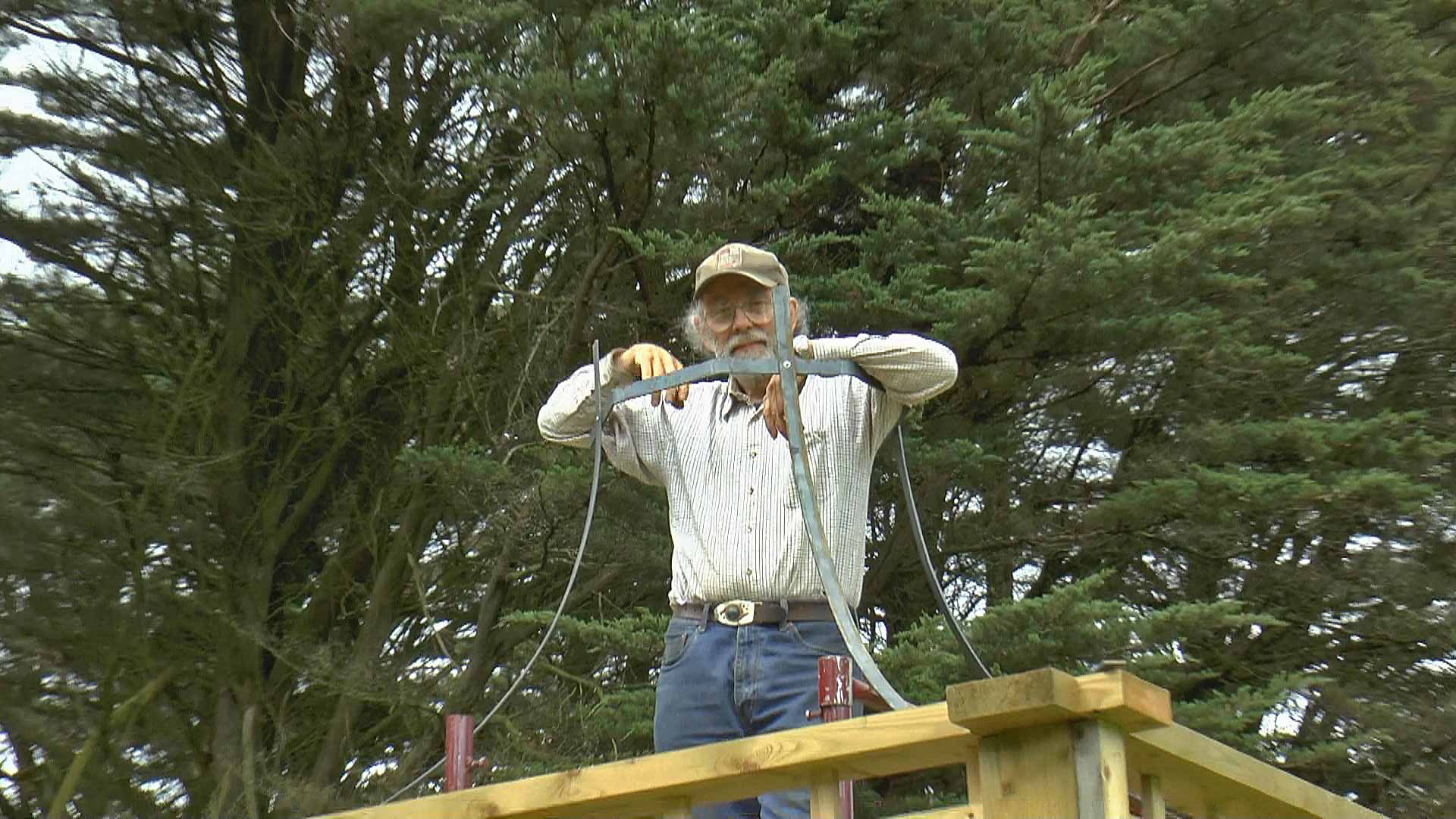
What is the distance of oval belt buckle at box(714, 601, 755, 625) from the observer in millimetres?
2494

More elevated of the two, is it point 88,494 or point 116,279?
point 116,279

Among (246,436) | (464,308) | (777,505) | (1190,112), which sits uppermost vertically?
(1190,112)

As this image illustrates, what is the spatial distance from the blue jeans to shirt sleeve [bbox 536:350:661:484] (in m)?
0.37

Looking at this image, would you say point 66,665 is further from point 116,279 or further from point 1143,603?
point 1143,603

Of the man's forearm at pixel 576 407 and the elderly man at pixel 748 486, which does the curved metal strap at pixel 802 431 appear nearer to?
the elderly man at pixel 748 486

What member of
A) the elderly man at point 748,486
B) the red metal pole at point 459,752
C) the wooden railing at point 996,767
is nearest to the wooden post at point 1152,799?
the wooden railing at point 996,767

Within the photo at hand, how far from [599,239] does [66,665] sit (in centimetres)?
299

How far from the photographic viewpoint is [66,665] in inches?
271

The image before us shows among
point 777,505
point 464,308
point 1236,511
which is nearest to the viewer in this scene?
point 777,505

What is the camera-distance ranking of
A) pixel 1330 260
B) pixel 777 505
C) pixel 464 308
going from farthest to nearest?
pixel 464 308, pixel 1330 260, pixel 777 505

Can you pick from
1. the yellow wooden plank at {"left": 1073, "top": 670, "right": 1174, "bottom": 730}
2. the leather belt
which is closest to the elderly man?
the leather belt

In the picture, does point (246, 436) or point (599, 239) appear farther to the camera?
point (246, 436)

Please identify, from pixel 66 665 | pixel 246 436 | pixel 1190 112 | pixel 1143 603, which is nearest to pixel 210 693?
pixel 66 665

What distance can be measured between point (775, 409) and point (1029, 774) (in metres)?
1.07
